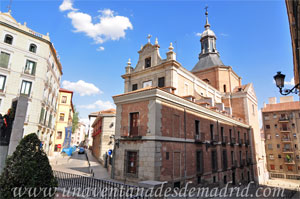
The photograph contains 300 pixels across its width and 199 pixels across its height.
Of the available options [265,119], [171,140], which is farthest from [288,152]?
[171,140]

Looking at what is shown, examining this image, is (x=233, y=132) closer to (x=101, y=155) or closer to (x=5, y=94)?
(x=101, y=155)

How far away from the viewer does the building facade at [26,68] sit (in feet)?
72.8

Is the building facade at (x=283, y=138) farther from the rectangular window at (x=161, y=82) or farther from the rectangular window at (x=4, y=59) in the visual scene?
the rectangular window at (x=4, y=59)

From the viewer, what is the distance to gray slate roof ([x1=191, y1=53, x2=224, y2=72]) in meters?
35.5

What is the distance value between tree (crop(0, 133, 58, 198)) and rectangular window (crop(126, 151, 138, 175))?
29.0 ft

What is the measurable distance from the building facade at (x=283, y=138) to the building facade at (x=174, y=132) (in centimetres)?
1956

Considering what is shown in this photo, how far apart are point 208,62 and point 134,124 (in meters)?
26.2

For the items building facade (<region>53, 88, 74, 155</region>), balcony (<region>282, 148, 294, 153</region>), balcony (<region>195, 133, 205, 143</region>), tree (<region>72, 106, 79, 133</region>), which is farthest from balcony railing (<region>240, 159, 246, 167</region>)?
tree (<region>72, 106, 79, 133</region>)

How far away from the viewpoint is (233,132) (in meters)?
24.7

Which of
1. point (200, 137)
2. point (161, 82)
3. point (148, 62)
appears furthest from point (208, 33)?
point (200, 137)

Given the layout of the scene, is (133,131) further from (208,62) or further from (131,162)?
(208,62)

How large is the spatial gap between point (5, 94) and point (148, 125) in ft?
62.1

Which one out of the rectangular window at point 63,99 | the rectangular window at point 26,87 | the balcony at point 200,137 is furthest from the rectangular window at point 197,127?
the rectangular window at point 63,99

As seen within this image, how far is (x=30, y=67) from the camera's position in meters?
24.3
